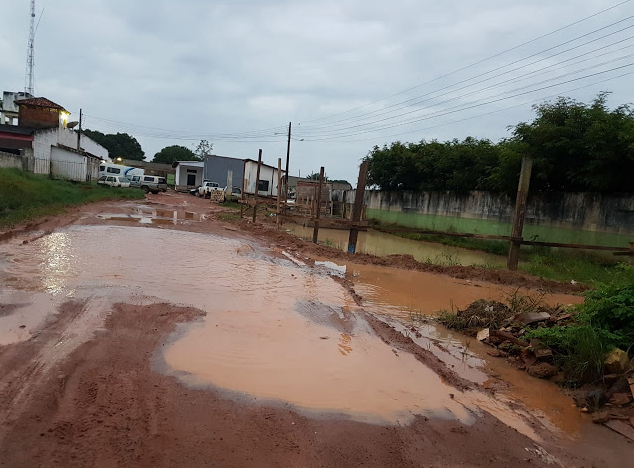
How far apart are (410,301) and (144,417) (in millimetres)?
5992

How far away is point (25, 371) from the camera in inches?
142

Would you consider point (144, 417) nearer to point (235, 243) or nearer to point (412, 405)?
point (412, 405)

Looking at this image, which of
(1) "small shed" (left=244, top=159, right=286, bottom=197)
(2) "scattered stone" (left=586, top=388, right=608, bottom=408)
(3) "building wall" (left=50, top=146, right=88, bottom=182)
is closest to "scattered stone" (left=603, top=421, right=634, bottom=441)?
(2) "scattered stone" (left=586, top=388, right=608, bottom=408)

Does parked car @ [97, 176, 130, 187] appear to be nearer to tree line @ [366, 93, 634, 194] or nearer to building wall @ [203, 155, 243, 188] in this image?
building wall @ [203, 155, 243, 188]

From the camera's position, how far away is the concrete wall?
48.1ft

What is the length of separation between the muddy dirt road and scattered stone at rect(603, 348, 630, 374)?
0.59m

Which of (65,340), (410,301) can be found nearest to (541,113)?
(410,301)

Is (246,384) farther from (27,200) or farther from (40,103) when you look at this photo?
(40,103)

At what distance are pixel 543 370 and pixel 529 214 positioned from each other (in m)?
15.0

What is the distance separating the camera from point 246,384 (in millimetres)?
3943

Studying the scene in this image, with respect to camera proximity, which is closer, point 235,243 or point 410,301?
point 410,301

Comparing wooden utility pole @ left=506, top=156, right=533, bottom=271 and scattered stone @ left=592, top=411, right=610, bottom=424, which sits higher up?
wooden utility pole @ left=506, top=156, right=533, bottom=271

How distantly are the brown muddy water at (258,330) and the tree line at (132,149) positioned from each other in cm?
7732

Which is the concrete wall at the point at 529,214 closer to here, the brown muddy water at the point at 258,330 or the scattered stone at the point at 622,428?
the brown muddy water at the point at 258,330
